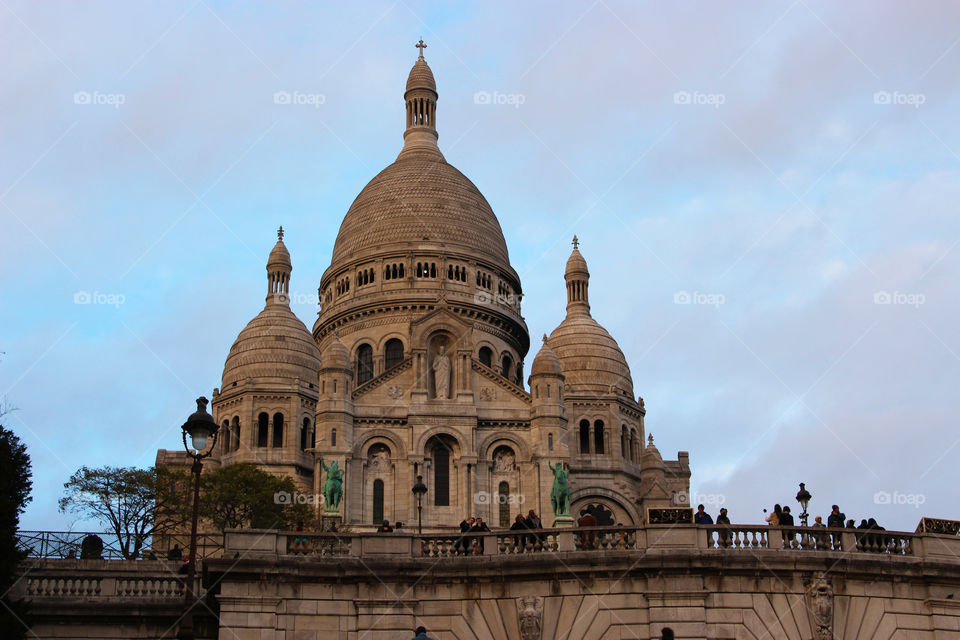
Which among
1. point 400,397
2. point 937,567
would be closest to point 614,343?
point 400,397

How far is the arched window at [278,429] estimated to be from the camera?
82000mm

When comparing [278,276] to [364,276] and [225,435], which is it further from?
[225,435]

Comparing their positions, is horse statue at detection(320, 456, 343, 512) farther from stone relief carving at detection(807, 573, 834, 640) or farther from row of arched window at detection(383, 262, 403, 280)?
stone relief carving at detection(807, 573, 834, 640)

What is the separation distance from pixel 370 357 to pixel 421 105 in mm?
24747

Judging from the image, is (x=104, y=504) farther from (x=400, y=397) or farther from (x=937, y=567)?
(x=937, y=567)

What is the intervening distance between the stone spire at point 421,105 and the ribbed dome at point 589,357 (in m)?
20.0

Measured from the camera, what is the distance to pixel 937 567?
26.1 meters

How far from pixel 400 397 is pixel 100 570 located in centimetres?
4902

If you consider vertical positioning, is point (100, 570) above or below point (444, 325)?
below

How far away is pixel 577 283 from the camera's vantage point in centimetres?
9344

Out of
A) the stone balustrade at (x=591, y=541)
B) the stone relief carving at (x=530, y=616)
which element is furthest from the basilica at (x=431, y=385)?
the stone relief carving at (x=530, y=616)

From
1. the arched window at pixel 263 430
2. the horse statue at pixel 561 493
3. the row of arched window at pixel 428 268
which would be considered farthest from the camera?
the row of arched window at pixel 428 268

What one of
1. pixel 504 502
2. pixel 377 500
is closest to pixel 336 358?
pixel 377 500

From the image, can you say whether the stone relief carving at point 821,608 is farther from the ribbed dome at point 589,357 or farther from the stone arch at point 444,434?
the ribbed dome at point 589,357
